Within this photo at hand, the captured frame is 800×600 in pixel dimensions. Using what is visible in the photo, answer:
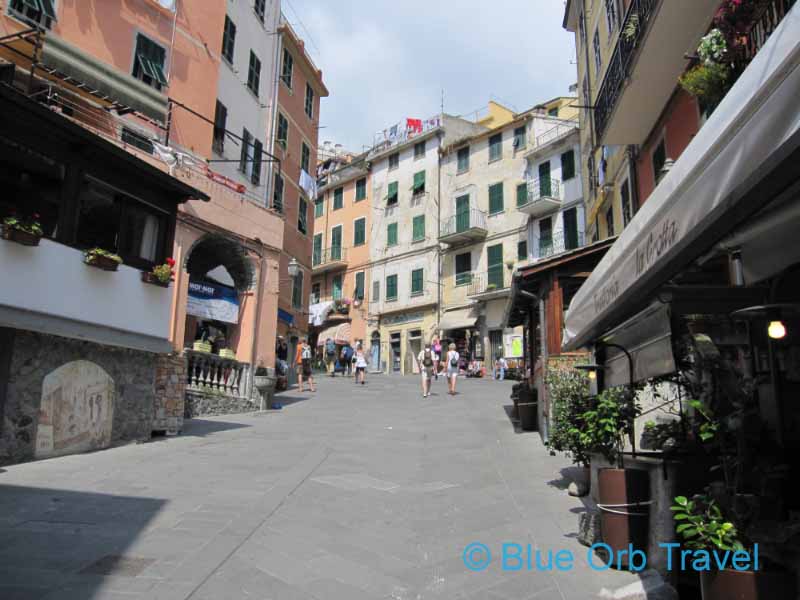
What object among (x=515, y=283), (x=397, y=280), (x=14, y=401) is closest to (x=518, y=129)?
(x=397, y=280)

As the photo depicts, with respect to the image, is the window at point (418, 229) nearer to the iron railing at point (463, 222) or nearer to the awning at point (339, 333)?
the iron railing at point (463, 222)

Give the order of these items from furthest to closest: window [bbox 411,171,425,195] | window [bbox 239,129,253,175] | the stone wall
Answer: window [bbox 411,171,425,195], window [bbox 239,129,253,175], the stone wall

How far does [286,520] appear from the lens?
20.7 feet

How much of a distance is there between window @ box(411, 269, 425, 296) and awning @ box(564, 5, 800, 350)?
119ft

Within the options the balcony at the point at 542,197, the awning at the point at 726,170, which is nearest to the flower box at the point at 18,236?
the awning at the point at 726,170

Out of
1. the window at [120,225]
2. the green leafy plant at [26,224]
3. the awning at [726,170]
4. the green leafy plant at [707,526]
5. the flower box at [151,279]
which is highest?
the window at [120,225]

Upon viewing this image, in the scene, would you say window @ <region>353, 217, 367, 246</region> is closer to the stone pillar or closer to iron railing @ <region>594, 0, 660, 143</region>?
iron railing @ <region>594, 0, 660, 143</region>

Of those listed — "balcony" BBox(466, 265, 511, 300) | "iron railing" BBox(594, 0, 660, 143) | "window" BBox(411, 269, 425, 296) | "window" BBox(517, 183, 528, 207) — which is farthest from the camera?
"window" BBox(411, 269, 425, 296)

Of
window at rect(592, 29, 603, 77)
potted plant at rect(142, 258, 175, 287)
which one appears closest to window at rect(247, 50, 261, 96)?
window at rect(592, 29, 603, 77)

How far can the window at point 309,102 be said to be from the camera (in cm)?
2956

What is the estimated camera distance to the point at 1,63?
12.9m

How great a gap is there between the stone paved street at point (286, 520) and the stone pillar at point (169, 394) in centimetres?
51

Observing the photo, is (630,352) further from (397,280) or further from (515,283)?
(397,280)

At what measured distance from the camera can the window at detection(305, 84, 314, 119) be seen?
29562mm
